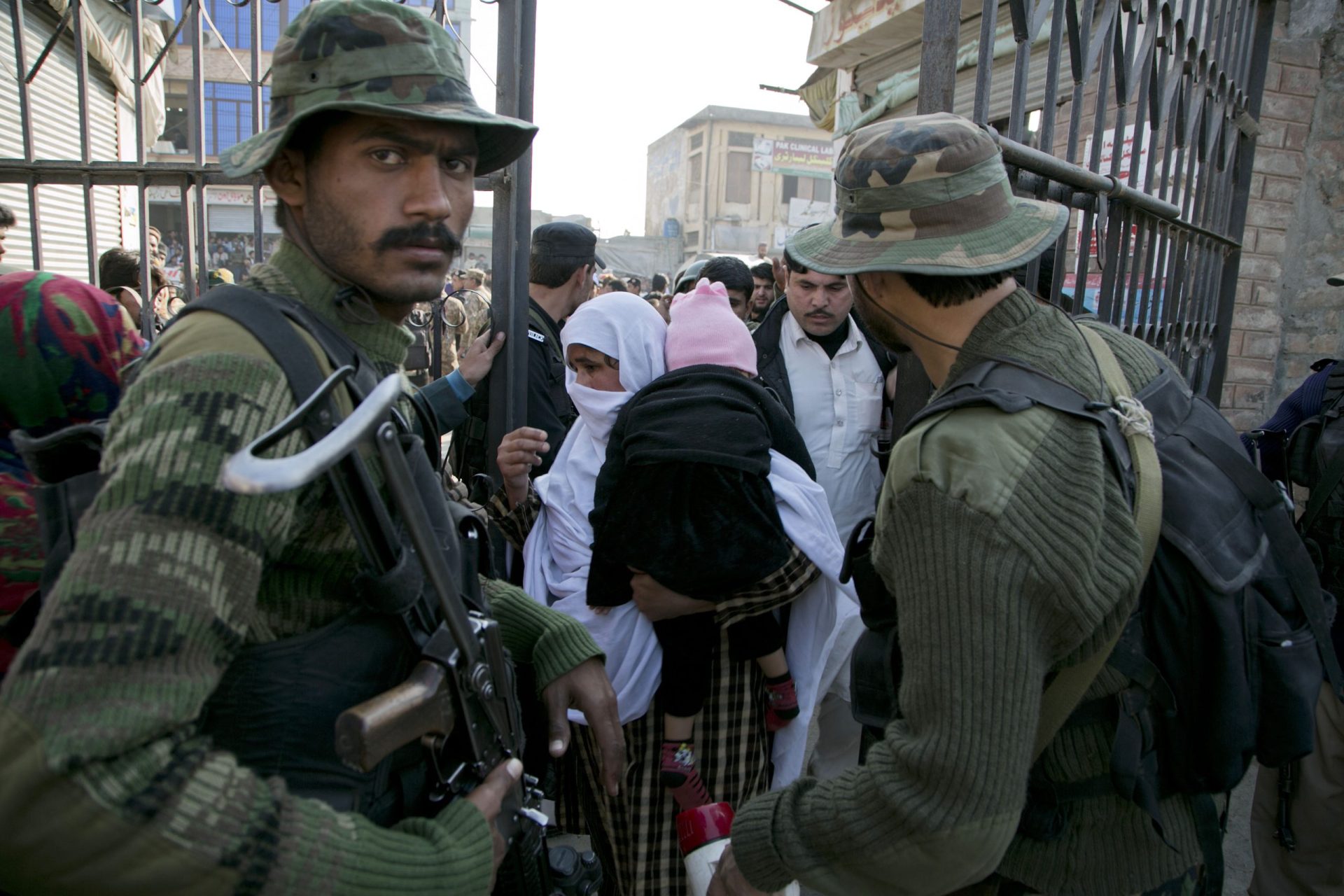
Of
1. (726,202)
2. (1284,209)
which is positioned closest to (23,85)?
(1284,209)

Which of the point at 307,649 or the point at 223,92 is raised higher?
the point at 223,92

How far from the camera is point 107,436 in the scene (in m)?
0.96

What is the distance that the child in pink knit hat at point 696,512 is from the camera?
2068 mm

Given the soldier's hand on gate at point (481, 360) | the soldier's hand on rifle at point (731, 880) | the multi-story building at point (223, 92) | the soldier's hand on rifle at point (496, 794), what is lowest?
the soldier's hand on rifle at point (731, 880)

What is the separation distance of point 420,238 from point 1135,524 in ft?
3.80

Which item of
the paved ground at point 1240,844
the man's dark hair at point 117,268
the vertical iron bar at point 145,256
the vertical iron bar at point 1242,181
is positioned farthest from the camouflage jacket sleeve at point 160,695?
the vertical iron bar at point 1242,181

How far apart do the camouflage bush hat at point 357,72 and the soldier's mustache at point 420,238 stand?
161 mm

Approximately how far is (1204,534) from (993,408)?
398 mm

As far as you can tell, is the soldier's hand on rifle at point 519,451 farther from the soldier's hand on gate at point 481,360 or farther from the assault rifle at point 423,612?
the assault rifle at point 423,612

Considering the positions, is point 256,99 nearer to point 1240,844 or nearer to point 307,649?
point 307,649

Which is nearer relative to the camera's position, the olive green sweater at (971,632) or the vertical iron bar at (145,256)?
the olive green sweater at (971,632)

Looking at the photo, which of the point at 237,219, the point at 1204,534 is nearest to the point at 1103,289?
the point at 1204,534

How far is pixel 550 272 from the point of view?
133 inches

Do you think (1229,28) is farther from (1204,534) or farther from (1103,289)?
(1204,534)
